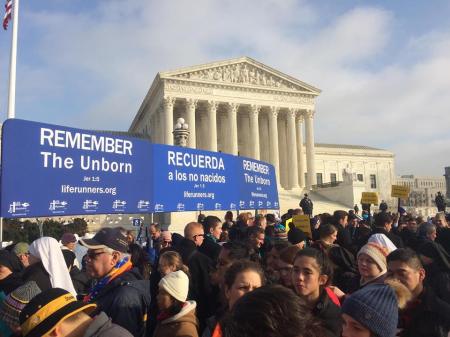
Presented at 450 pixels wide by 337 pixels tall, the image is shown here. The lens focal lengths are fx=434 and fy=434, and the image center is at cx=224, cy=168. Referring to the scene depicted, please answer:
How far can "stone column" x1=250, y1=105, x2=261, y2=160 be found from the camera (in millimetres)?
54581

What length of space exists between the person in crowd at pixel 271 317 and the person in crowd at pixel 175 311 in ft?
7.06

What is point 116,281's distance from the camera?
12.9ft

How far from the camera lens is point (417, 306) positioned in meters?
3.56

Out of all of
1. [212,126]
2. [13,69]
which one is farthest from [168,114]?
[13,69]

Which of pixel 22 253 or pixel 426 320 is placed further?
pixel 22 253

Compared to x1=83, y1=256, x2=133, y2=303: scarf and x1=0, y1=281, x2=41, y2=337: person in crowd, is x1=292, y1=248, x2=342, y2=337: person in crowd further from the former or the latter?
x1=0, y1=281, x2=41, y2=337: person in crowd

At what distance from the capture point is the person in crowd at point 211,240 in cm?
668

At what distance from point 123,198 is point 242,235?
9.11 ft

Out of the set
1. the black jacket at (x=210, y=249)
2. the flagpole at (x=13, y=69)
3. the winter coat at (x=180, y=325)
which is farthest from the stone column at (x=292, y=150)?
the winter coat at (x=180, y=325)

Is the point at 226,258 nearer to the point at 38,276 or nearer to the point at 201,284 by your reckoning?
the point at 201,284

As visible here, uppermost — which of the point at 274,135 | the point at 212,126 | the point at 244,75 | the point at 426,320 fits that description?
the point at 244,75

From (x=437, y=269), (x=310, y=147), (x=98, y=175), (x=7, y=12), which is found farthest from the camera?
(x=310, y=147)

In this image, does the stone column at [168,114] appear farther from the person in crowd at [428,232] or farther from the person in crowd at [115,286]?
the person in crowd at [115,286]

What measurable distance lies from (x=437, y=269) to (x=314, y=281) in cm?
243
